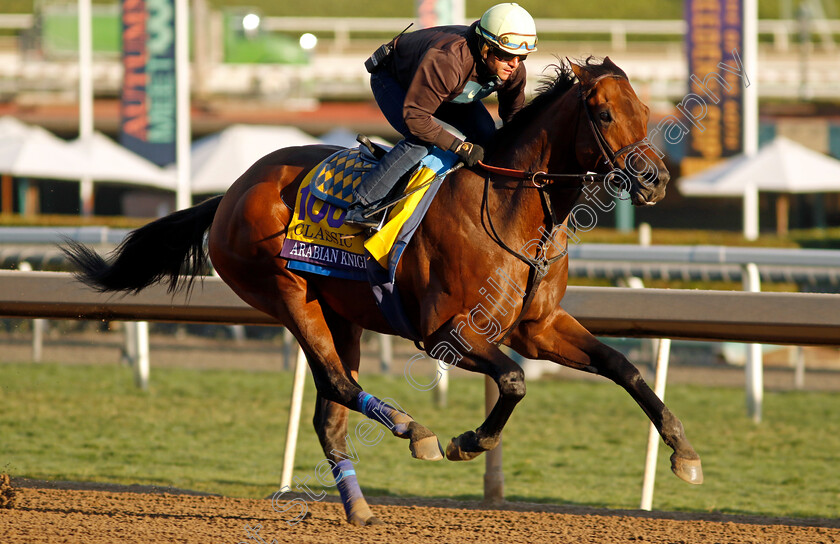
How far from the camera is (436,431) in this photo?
6980 mm

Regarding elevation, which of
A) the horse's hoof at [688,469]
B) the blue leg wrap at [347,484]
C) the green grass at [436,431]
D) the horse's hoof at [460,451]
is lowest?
the green grass at [436,431]

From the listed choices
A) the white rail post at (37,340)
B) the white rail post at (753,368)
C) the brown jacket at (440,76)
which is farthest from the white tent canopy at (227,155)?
the brown jacket at (440,76)

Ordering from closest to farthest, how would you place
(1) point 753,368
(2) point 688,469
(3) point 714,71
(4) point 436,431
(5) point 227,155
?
(2) point 688,469
(4) point 436,431
(1) point 753,368
(5) point 227,155
(3) point 714,71

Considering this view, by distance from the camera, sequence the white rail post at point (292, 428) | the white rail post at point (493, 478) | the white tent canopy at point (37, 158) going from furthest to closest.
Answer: the white tent canopy at point (37, 158)
the white rail post at point (292, 428)
the white rail post at point (493, 478)

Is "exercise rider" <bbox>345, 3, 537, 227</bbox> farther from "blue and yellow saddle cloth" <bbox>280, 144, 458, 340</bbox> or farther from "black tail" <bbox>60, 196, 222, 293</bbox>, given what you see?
"black tail" <bbox>60, 196, 222, 293</bbox>

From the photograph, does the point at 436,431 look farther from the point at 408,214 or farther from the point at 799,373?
the point at 799,373

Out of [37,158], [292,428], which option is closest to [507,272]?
[292,428]

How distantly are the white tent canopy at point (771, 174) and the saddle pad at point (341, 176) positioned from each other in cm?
1011

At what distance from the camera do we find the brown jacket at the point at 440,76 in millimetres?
3922

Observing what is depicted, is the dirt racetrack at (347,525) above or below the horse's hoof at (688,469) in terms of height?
below

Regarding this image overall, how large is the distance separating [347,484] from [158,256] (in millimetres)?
1416

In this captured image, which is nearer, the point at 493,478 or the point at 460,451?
the point at 460,451

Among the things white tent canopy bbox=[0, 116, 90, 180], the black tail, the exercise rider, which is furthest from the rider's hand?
white tent canopy bbox=[0, 116, 90, 180]

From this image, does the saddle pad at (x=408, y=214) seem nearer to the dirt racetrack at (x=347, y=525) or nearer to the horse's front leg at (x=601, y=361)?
the horse's front leg at (x=601, y=361)
